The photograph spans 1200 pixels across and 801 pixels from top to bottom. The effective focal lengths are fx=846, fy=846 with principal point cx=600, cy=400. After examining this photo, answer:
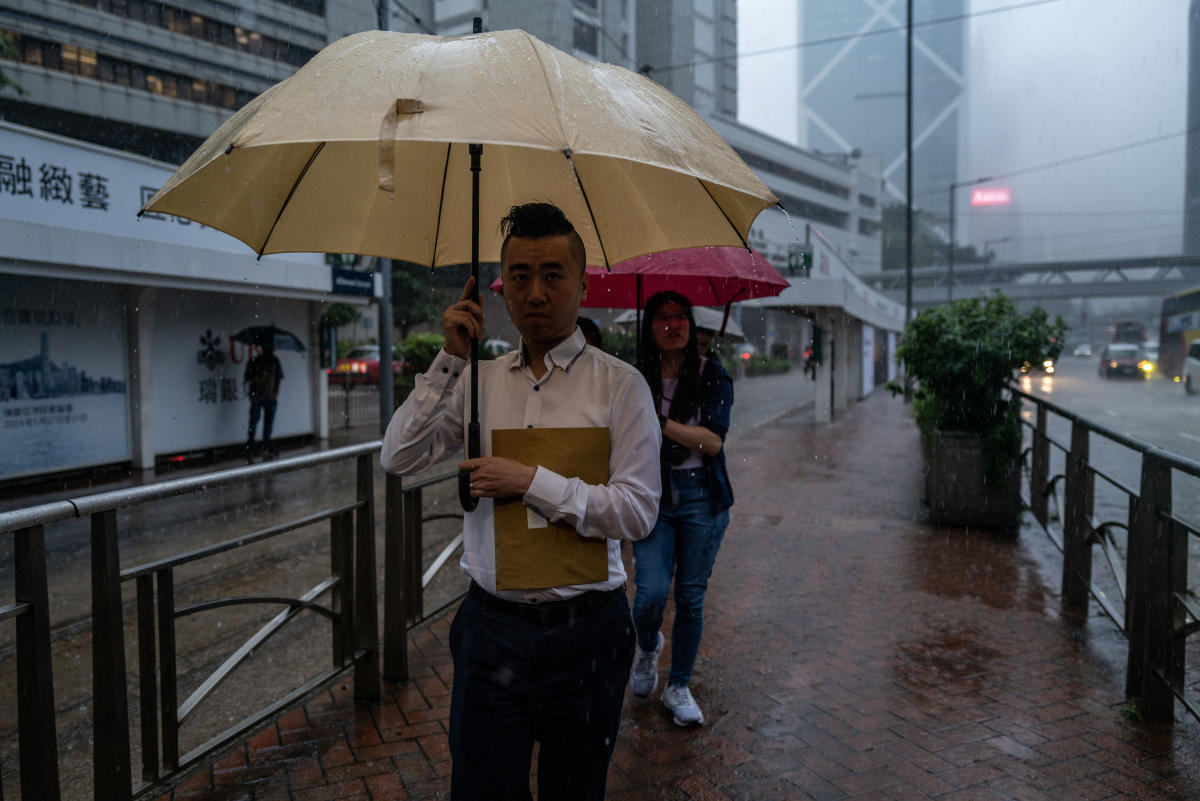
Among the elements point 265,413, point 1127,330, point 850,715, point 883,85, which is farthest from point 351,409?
point 883,85

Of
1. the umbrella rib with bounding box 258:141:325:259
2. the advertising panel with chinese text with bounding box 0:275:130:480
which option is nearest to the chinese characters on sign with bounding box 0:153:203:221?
the advertising panel with chinese text with bounding box 0:275:130:480

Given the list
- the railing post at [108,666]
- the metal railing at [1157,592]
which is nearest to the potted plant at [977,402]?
the metal railing at [1157,592]

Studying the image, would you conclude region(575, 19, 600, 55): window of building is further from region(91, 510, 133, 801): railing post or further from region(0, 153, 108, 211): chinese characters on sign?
region(91, 510, 133, 801): railing post

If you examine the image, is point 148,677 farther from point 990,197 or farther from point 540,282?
point 990,197

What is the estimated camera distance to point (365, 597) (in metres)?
3.90

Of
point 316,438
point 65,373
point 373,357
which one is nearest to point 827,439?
point 316,438

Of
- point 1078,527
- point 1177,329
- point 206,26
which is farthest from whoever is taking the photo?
point 206,26

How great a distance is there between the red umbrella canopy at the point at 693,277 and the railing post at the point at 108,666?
1561mm

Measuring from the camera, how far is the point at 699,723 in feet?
12.0

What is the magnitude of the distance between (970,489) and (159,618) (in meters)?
6.74

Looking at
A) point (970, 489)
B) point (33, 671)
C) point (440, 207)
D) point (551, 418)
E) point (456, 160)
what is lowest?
point (970, 489)

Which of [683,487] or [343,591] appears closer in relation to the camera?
[683,487]

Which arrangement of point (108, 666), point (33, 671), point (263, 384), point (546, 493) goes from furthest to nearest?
point (263, 384), point (108, 666), point (33, 671), point (546, 493)

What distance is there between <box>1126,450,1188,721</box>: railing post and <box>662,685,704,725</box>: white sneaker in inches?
78.3
